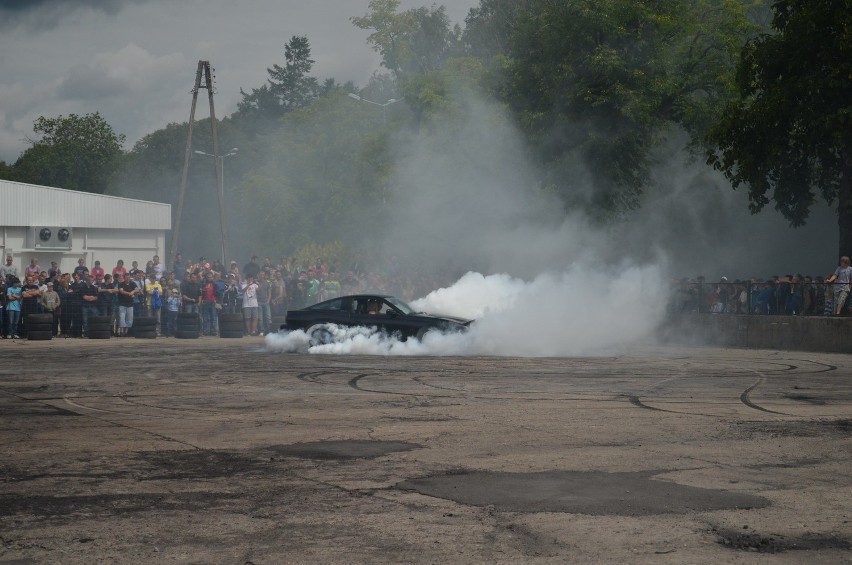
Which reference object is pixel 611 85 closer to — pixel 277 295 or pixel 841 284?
pixel 841 284

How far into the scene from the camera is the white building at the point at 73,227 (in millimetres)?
41531

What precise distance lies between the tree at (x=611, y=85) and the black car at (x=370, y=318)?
12588mm

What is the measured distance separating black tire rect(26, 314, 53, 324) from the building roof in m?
16.9

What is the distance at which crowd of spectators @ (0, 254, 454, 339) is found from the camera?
88.4 feet

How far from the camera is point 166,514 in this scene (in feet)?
21.9

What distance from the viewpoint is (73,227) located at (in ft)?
146

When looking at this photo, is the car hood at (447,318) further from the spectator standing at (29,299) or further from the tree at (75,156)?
the tree at (75,156)

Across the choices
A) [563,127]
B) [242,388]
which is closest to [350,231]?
[563,127]

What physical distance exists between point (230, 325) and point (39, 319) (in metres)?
5.17

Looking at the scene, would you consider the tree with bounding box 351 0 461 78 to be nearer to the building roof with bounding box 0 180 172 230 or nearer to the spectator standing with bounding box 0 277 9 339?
the building roof with bounding box 0 180 172 230

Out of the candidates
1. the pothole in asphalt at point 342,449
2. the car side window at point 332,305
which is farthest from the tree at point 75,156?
the pothole in asphalt at point 342,449

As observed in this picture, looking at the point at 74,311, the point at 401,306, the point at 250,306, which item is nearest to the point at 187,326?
the point at 250,306

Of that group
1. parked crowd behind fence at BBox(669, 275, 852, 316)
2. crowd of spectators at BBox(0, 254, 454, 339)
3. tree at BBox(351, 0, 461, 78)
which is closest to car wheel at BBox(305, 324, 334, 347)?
crowd of spectators at BBox(0, 254, 454, 339)

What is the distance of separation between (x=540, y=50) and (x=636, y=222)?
827 centimetres
